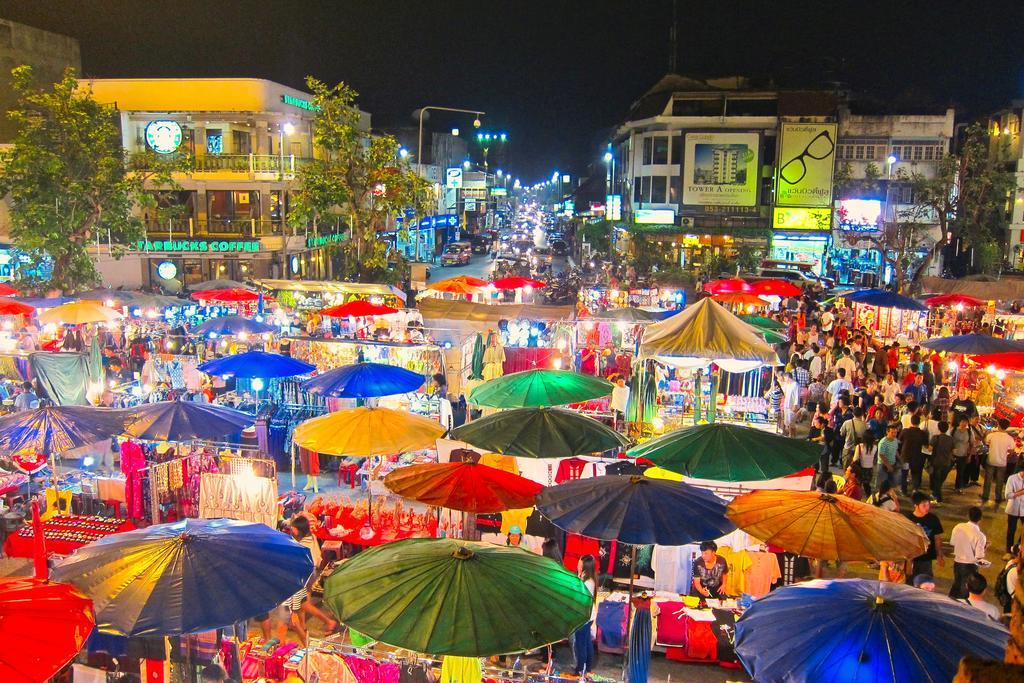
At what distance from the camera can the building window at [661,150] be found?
53094mm

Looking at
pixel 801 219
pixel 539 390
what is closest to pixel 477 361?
pixel 539 390

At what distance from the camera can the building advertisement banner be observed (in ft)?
168

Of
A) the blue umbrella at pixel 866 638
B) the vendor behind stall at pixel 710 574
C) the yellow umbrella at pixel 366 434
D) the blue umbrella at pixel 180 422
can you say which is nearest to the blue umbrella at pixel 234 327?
the blue umbrella at pixel 180 422

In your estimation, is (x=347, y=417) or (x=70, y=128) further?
(x=70, y=128)

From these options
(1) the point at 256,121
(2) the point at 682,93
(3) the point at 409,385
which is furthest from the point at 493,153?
(3) the point at 409,385

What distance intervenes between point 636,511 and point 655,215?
4844 cm

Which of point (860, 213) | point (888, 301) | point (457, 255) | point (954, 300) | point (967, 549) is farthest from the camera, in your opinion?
point (457, 255)

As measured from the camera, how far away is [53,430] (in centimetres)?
970

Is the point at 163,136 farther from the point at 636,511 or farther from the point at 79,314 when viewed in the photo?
the point at 636,511

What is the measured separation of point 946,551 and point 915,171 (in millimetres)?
43382

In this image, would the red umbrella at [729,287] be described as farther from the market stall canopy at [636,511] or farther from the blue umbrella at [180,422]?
the market stall canopy at [636,511]

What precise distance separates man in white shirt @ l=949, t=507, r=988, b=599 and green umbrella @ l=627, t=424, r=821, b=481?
5.68ft

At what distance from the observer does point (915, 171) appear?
48.9 metres

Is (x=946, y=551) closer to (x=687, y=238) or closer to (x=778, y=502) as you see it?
(x=778, y=502)
